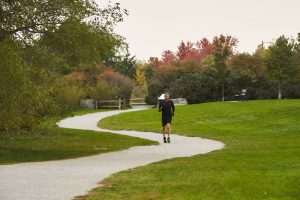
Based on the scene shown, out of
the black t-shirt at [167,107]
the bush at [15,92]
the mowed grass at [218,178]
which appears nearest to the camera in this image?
the mowed grass at [218,178]

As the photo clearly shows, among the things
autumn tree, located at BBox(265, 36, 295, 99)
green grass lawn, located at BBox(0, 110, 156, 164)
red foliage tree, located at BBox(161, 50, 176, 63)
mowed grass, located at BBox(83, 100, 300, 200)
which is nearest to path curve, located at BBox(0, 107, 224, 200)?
mowed grass, located at BBox(83, 100, 300, 200)

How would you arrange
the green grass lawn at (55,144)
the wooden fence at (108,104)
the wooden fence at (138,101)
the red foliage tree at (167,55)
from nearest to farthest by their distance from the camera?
the green grass lawn at (55,144), the wooden fence at (108,104), the wooden fence at (138,101), the red foliage tree at (167,55)

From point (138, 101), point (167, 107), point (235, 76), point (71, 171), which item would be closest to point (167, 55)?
point (138, 101)

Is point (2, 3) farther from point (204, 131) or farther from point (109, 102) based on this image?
point (109, 102)

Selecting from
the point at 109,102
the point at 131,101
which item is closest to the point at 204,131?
the point at 109,102

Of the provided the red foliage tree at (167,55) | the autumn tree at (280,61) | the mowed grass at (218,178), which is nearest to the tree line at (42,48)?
the mowed grass at (218,178)

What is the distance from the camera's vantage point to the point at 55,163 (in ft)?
50.1

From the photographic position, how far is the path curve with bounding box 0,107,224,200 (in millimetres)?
9945

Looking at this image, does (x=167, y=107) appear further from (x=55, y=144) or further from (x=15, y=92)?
(x=15, y=92)

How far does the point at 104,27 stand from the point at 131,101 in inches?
1986

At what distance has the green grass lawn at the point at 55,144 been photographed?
57.3ft

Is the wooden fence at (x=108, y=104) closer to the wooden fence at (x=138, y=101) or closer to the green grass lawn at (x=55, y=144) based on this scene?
the wooden fence at (x=138, y=101)

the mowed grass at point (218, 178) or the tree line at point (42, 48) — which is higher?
the tree line at point (42, 48)

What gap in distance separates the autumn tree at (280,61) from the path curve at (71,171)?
1527 inches
